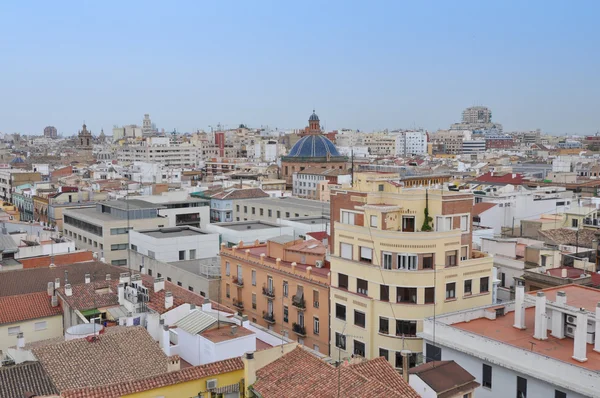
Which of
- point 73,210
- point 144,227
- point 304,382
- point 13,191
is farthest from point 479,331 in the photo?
point 13,191

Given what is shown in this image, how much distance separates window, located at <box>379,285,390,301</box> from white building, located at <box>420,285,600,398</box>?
93.6 inches

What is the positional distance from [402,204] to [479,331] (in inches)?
258

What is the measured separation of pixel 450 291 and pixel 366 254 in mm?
3942

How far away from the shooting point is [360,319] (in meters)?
28.5

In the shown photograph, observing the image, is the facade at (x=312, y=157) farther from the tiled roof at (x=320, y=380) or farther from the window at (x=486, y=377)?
the tiled roof at (x=320, y=380)

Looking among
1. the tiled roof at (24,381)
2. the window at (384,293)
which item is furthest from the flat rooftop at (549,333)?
the tiled roof at (24,381)

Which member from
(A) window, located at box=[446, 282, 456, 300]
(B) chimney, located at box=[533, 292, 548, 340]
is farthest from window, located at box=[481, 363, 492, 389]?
(A) window, located at box=[446, 282, 456, 300]

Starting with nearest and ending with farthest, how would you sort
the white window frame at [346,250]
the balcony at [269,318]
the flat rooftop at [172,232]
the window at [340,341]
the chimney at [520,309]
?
the chimney at [520,309] → the white window frame at [346,250] → the window at [340,341] → the balcony at [269,318] → the flat rooftop at [172,232]

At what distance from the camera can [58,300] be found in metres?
29.1

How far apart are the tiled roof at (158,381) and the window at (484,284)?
13.8 m

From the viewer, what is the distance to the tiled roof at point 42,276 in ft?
106

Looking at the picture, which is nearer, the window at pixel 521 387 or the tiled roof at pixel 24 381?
the tiled roof at pixel 24 381

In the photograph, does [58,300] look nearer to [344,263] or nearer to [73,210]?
[344,263]

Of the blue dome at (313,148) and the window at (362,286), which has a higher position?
the blue dome at (313,148)
